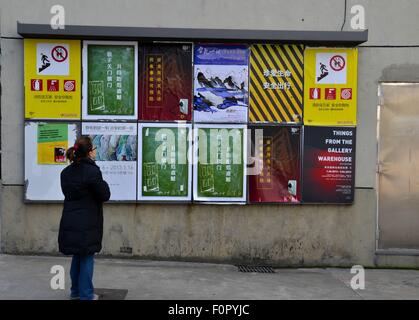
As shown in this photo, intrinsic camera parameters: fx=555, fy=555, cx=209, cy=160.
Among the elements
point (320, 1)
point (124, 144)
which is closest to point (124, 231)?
point (124, 144)

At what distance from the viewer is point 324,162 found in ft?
26.8

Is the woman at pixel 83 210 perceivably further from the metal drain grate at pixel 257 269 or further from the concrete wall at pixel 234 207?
the metal drain grate at pixel 257 269

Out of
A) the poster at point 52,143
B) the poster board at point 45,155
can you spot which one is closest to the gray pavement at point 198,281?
the poster board at point 45,155

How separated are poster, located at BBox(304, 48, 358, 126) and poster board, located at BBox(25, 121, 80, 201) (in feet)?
11.3

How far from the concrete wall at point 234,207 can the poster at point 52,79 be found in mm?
183

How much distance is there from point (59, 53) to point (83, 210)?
3.11 metres

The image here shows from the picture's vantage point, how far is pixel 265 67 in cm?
815

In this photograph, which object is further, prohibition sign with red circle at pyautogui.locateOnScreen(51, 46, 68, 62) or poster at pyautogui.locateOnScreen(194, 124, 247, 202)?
poster at pyautogui.locateOnScreen(194, 124, 247, 202)

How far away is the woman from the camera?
18.8 ft

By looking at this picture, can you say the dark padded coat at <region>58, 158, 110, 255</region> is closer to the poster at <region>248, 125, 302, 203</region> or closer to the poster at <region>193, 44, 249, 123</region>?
the poster at <region>193, 44, 249, 123</region>

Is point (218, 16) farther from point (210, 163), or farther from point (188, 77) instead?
point (210, 163)

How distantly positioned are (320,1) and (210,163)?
9.45 ft

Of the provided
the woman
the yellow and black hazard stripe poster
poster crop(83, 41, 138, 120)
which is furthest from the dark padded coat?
the yellow and black hazard stripe poster

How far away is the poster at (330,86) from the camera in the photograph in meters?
8.16
